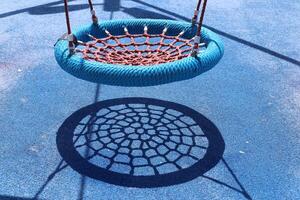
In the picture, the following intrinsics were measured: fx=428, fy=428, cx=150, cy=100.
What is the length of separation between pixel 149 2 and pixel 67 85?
3.33m

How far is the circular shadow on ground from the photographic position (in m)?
3.08

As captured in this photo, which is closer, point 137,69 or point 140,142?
point 137,69

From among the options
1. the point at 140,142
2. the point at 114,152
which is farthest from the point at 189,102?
the point at 114,152

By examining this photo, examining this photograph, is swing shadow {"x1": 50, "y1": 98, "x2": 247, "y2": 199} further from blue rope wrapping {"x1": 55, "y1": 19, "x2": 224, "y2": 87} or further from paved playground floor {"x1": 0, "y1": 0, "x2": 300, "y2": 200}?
blue rope wrapping {"x1": 55, "y1": 19, "x2": 224, "y2": 87}

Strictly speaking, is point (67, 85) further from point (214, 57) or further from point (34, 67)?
point (214, 57)

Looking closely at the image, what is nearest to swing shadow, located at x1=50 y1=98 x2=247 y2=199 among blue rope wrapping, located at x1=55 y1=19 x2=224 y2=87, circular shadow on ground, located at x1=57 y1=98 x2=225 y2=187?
circular shadow on ground, located at x1=57 y1=98 x2=225 y2=187

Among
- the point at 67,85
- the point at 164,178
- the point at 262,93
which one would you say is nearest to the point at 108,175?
the point at 164,178

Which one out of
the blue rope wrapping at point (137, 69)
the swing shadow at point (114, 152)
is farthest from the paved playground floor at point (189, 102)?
the blue rope wrapping at point (137, 69)

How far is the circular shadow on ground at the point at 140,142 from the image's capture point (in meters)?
3.08

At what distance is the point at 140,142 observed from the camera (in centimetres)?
342

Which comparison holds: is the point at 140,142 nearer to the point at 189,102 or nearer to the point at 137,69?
the point at 189,102

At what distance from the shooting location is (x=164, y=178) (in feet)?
9.91

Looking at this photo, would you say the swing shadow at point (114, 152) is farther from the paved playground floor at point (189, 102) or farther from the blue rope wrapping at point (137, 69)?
the blue rope wrapping at point (137, 69)

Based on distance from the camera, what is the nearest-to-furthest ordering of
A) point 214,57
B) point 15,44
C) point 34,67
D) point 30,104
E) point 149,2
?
point 214,57 < point 30,104 < point 34,67 < point 15,44 < point 149,2
